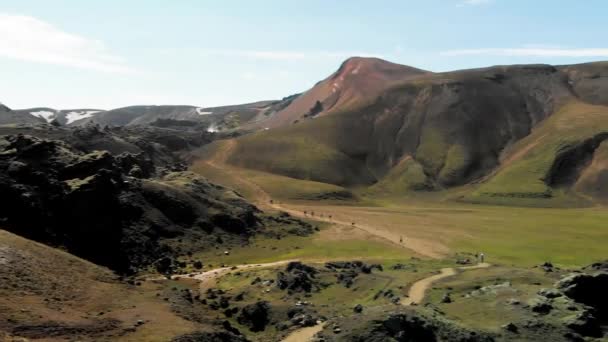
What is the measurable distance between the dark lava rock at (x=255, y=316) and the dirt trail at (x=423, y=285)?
15.9m

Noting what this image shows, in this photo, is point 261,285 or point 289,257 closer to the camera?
point 261,285

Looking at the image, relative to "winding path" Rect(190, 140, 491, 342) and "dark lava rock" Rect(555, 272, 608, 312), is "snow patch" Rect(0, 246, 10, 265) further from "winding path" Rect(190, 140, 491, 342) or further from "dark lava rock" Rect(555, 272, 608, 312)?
"dark lava rock" Rect(555, 272, 608, 312)

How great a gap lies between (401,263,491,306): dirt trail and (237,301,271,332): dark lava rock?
52.0 feet

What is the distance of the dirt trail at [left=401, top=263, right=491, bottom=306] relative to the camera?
71625 mm

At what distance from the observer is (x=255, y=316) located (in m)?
73.3

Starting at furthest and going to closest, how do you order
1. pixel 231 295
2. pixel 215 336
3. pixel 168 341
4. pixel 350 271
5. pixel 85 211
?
pixel 85 211, pixel 350 271, pixel 231 295, pixel 215 336, pixel 168 341

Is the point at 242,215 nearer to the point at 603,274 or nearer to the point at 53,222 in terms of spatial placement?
the point at 53,222

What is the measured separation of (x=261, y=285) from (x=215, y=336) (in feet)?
85.8

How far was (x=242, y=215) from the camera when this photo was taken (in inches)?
5433

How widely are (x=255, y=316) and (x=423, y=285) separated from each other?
21737mm

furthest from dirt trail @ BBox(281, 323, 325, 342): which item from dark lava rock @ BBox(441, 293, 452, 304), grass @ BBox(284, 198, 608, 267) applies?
grass @ BBox(284, 198, 608, 267)

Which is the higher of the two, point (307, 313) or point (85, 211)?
point (85, 211)

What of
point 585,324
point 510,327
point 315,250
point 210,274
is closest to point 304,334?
point 510,327

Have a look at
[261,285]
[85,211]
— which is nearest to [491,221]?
[261,285]
